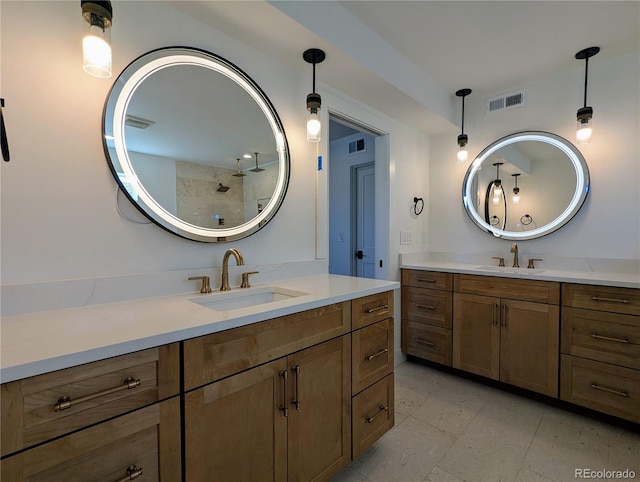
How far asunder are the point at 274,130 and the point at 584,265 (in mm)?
2525

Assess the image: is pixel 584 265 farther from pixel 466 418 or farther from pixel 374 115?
pixel 374 115

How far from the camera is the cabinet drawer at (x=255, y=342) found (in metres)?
0.95

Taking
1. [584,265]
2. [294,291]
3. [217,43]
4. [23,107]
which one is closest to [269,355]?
[294,291]

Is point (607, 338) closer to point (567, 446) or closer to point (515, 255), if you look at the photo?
point (567, 446)

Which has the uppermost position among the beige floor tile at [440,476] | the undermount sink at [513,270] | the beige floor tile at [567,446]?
the undermount sink at [513,270]

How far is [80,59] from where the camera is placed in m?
1.19

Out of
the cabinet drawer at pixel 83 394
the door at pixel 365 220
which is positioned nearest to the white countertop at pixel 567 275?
the door at pixel 365 220

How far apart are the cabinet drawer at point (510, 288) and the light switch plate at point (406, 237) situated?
60 centimetres

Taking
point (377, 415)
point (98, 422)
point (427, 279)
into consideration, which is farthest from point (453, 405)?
point (98, 422)

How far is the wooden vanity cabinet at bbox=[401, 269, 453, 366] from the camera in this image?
255 centimetres

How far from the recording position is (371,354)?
1.58 meters

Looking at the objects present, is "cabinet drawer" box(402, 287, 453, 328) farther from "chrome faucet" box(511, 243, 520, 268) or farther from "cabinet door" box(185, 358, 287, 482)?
"cabinet door" box(185, 358, 287, 482)

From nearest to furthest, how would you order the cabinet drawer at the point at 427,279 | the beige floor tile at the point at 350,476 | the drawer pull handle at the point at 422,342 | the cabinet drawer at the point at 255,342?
the cabinet drawer at the point at 255,342 < the beige floor tile at the point at 350,476 < the cabinet drawer at the point at 427,279 < the drawer pull handle at the point at 422,342

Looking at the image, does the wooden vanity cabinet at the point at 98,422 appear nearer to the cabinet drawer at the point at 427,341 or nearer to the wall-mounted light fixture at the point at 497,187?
the cabinet drawer at the point at 427,341
